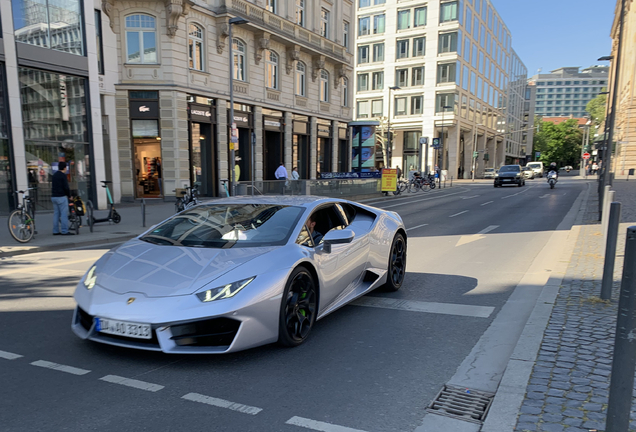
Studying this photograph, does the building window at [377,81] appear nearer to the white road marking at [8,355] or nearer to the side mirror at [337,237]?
the side mirror at [337,237]

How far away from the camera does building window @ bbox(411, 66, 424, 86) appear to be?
59.5 metres

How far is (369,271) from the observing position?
544 centimetres

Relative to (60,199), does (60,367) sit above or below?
below

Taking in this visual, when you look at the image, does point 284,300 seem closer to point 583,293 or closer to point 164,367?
point 164,367

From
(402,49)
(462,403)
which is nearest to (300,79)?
(462,403)

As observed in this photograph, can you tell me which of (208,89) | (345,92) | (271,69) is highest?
(271,69)

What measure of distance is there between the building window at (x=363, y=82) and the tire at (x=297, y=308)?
63.6 m

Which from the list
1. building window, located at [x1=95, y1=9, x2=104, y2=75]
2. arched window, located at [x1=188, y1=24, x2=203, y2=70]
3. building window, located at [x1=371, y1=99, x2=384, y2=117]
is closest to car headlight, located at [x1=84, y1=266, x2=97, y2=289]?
building window, located at [x1=95, y1=9, x2=104, y2=75]

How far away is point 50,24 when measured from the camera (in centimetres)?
1564

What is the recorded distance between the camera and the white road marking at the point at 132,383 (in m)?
3.24

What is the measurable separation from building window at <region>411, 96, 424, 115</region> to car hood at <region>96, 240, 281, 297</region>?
2338 inches

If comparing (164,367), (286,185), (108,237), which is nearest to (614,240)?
(164,367)

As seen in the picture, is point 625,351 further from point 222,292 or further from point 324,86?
point 324,86

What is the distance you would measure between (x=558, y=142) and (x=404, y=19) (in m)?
78.9
